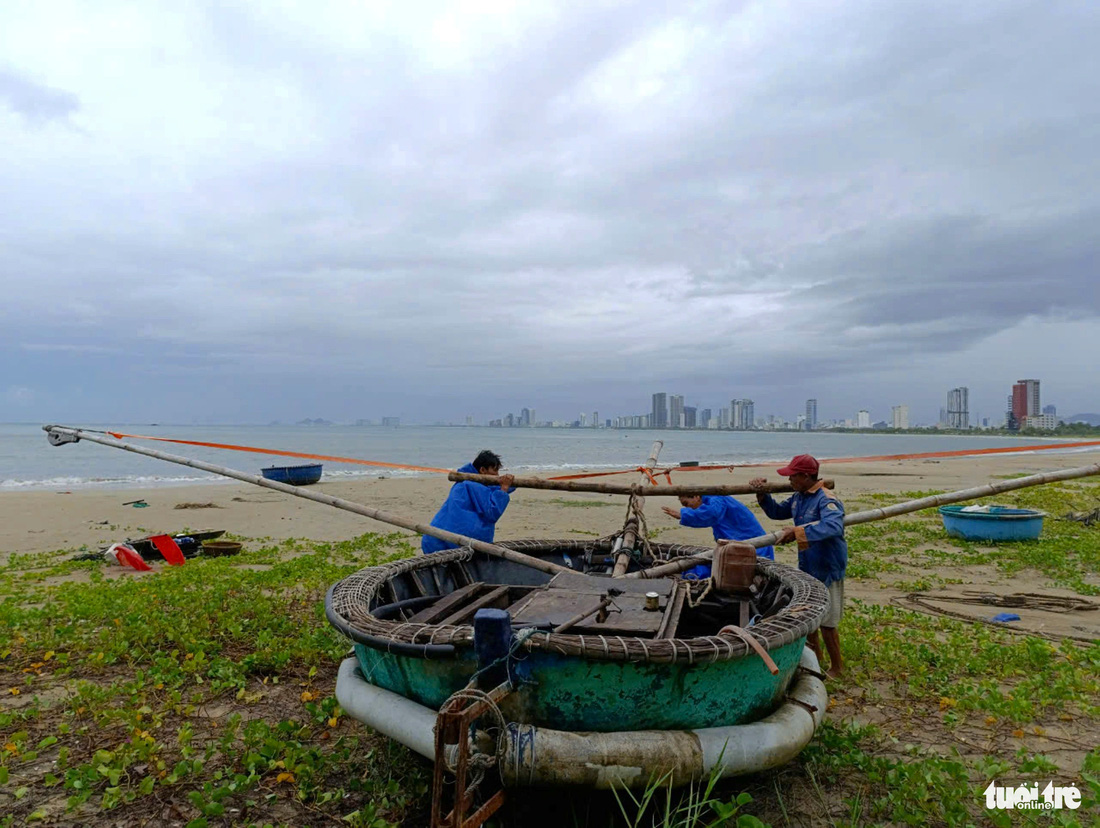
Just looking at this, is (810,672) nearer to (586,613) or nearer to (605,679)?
(586,613)

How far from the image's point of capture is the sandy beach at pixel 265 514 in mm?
15281

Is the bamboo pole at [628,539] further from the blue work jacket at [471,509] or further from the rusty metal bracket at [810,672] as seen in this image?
the rusty metal bracket at [810,672]

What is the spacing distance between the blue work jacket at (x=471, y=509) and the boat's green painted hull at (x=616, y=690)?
11.6 ft

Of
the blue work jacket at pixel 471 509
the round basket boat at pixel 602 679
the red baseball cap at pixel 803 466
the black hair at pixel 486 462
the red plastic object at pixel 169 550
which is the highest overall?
the red baseball cap at pixel 803 466

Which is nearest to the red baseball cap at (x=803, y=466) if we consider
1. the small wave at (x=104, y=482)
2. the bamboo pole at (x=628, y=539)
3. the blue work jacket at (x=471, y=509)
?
the bamboo pole at (x=628, y=539)

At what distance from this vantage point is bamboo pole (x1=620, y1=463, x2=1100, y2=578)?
205 inches

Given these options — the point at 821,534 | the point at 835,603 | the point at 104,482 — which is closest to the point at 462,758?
the point at 821,534

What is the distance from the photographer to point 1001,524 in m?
12.3

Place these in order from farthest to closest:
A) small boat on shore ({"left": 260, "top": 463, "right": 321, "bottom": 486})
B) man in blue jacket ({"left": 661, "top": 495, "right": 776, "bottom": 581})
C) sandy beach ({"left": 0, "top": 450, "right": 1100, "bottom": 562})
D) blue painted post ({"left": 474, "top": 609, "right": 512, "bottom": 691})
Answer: small boat on shore ({"left": 260, "top": 463, "right": 321, "bottom": 486})
sandy beach ({"left": 0, "top": 450, "right": 1100, "bottom": 562})
man in blue jacket ({"left": 661, "top": 495, "right": 776, "bottom": 581})
blue painted post ({"left": 474, "top": 609, "right": 512, "bottom": 691})

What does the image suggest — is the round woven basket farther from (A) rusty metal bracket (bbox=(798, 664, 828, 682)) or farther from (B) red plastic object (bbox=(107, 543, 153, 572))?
(A) rusty metal bracket (bbox=(798, 664, 828, 682))

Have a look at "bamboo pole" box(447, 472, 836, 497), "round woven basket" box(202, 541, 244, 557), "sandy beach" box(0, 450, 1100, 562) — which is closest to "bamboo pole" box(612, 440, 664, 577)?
"bamboo pole" box(447, 472, 836, 497)

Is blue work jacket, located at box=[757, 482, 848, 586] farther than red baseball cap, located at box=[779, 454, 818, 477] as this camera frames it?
No

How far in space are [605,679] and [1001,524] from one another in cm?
1203

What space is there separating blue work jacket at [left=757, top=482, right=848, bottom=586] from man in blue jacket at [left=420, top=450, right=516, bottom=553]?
3.07m
